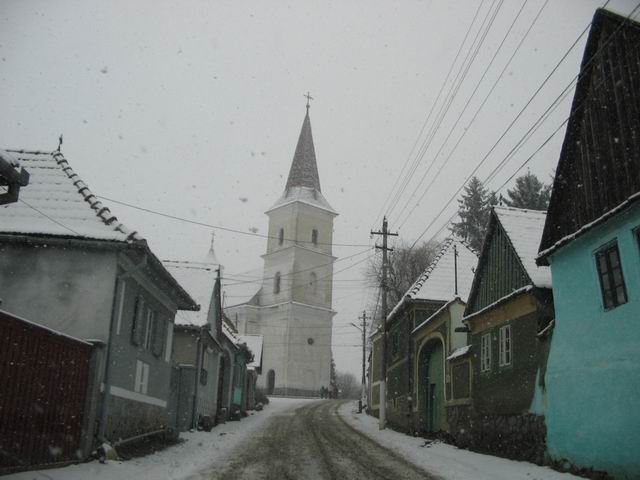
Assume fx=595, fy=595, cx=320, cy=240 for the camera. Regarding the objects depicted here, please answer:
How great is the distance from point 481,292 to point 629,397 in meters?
8.86

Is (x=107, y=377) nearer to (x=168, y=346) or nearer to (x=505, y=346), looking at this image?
(x=168, y=346)

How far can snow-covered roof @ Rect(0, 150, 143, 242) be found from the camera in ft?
40.7

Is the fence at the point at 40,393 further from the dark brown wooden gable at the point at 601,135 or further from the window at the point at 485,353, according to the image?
the window at the point at 485,353

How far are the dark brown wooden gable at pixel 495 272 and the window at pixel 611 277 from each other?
10.3 feet

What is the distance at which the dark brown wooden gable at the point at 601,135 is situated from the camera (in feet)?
38.3

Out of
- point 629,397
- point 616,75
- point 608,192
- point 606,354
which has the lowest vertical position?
point 629,397

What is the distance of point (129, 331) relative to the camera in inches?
564

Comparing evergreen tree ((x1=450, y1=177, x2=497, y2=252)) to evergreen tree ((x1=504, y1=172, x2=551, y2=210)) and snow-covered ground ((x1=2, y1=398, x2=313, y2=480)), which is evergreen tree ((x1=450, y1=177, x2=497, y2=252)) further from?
snow-covered ground ((x1=2, y1=398, x2=313, y2=480))

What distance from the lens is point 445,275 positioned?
28.7 metres

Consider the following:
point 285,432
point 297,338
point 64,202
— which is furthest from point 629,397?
point 297,338

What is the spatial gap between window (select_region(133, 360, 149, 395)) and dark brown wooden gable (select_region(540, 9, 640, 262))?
1081 centimetres

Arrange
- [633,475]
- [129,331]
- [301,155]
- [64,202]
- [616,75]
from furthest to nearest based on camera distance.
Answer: [301,155] → [129,331] → [64,202] → [616,75] → [633,475]

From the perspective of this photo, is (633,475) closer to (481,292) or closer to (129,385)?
(481,292)

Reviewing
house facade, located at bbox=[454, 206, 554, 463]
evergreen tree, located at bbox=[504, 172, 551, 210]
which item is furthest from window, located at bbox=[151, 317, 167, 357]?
evergreen tree, located at bbox=[504, 172, 551, 210]
